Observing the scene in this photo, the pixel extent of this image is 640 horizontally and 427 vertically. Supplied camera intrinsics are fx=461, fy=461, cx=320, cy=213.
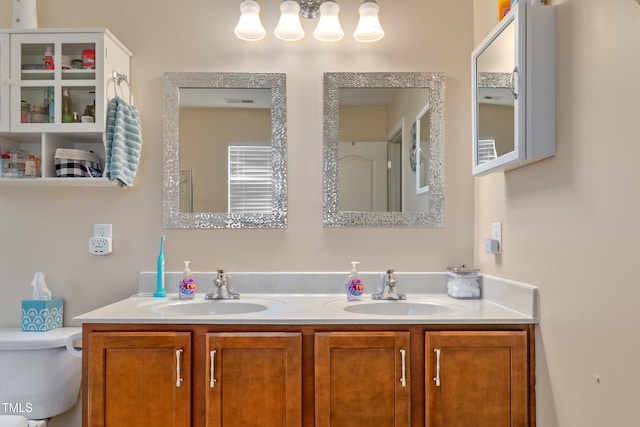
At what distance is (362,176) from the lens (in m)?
2.12

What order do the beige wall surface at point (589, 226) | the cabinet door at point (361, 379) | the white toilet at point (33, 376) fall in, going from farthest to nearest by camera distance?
the white toilet at point (33, 376), the cabinet door at point (361, 379), the beige wall surface at point (589, 226)

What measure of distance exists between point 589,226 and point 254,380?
1.15 metres

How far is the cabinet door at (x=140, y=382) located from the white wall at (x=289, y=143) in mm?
587

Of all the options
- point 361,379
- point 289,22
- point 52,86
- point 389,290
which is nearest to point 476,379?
point 361,379

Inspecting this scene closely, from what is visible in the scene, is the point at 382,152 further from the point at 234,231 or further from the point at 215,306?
the point at 215,306

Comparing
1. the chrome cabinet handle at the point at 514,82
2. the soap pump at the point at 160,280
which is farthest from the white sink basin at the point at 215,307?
the chrome cabinet handle at the point at 514,82

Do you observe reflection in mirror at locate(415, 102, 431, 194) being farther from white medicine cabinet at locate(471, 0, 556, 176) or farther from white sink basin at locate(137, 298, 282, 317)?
white sink basin at locate(137, 298, 282, 317)

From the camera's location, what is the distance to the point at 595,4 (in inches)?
50.2

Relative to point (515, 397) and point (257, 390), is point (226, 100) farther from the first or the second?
point (515, 397)

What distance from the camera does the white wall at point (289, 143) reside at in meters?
2.13

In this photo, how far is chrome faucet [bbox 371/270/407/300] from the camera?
1995 millimetres

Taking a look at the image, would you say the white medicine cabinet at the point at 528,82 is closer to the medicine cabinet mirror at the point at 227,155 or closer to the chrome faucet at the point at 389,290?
the chrome faucet at the point at 389,290

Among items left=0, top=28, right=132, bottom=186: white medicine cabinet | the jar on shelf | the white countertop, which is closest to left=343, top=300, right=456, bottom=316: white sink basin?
the white countertop

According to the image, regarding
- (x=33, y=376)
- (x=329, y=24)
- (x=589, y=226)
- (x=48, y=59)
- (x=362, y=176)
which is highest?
(x=329, y=24)
